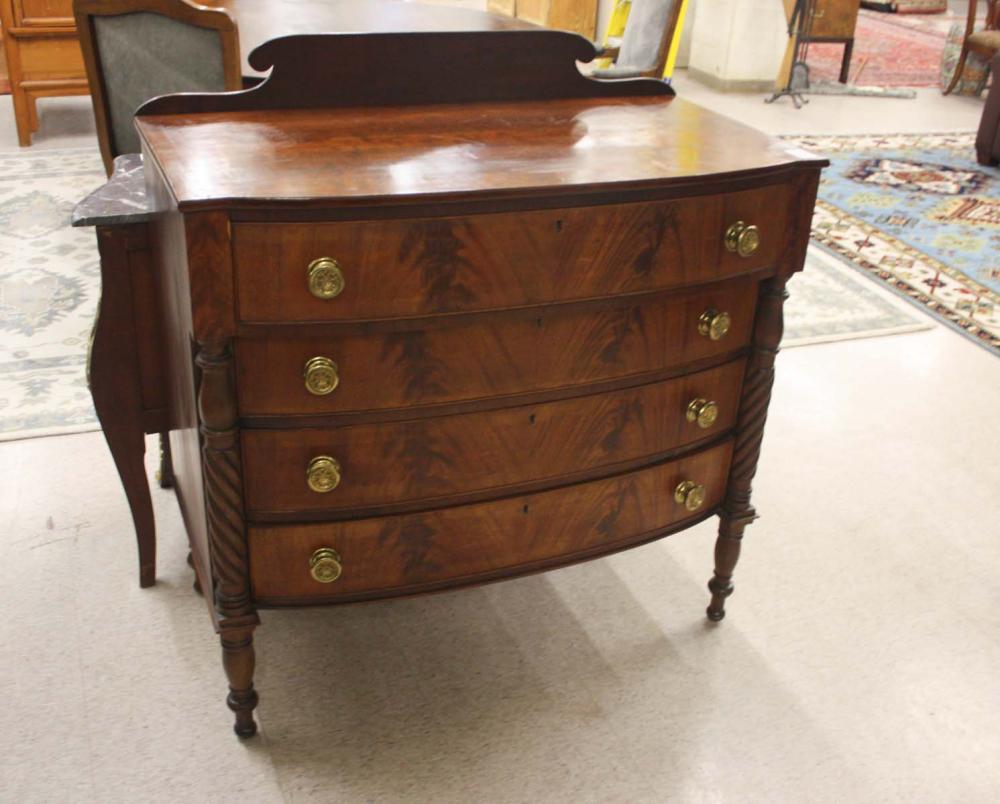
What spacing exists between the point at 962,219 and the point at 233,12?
3.06 meters

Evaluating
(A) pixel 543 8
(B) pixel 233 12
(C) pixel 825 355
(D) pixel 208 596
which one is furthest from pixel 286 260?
(A) pixel 543 8

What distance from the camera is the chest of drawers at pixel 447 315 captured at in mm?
1333

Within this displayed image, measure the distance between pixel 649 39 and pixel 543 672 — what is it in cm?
248

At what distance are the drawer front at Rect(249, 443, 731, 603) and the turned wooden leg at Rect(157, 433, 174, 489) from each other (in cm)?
84

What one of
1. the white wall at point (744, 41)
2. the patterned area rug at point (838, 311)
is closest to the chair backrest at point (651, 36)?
the patterned area rug at point (838, 311)

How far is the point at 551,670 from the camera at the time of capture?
1894 millimetres

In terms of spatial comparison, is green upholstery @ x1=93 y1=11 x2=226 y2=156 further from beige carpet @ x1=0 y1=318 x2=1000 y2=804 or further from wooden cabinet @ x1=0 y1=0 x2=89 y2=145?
wooden cabinet @ x1=0 y1=0 x2=89 y2=145

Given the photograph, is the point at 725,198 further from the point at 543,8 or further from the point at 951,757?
the point at 543,8

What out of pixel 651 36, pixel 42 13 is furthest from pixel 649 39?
pixel 42 13

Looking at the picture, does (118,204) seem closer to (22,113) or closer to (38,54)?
(22,113)

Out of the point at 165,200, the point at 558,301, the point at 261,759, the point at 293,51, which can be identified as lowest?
the point at 261,759

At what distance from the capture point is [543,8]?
7.29 metres

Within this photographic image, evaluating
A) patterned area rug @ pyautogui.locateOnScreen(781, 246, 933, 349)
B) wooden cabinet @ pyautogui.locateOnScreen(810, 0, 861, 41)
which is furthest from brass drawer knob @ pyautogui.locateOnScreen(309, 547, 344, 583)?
wooden cabinet @ pyautogui.locateOnScreen(810, 0, 861, 41)

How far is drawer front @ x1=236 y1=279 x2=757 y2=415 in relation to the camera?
1391mm
